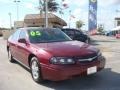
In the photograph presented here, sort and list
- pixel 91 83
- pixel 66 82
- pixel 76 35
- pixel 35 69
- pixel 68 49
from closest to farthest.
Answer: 1. pixel 68 49
2. pixel 91 83
3. pixel 66 82
4. pixel 35 69
5. pixel 76 35

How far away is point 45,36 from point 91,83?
7.51 ft

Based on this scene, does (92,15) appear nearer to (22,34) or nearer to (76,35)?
(76,35)

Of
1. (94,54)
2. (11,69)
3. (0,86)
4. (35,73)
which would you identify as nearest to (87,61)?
(94,54)

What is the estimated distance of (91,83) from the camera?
8023 millimetres

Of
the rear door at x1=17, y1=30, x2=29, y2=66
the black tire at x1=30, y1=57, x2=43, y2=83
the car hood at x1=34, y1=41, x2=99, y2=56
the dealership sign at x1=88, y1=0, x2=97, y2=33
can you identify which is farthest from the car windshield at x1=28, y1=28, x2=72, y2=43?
the dealership sign at x1=88, y1=0, x2=97, y2=33

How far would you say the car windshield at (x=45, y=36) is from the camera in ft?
30.2

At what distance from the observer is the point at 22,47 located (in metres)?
9.47

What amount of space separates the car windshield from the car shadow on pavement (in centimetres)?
150

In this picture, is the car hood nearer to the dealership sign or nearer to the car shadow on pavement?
the car shadow on pavement

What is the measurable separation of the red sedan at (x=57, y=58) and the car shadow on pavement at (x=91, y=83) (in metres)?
0.34

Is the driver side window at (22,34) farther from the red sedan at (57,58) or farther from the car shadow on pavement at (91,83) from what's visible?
the car shadow on pavement at (91,83)

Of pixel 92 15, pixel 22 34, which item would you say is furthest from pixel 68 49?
pixel 92 15

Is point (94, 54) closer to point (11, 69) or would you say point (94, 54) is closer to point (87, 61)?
point (87, 61)

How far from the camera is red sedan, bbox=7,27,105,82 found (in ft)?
24.3
